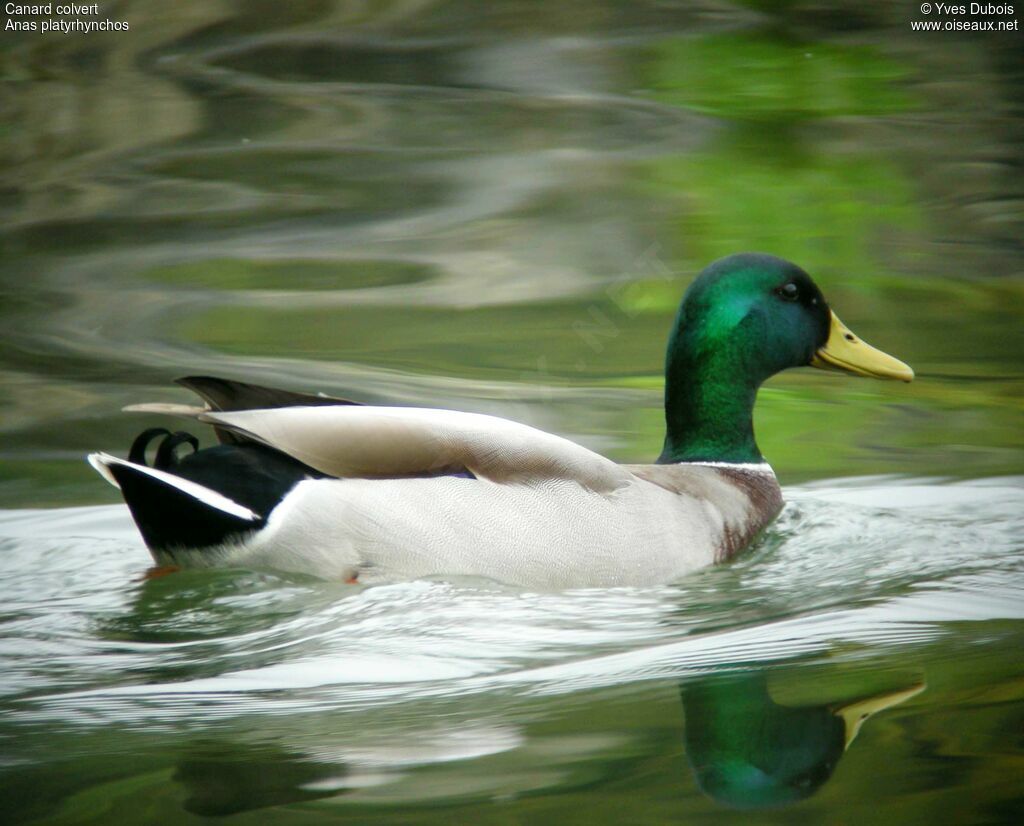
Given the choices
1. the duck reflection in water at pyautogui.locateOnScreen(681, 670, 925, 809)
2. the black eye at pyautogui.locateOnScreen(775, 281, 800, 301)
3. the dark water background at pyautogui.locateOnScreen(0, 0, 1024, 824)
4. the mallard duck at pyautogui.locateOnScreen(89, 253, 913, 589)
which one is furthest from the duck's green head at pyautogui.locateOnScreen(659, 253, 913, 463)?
the duck reflection in water at pyautogui.locateOnScreen(681, 670, 925, 809)

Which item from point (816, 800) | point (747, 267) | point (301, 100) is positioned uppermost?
point (301, 100)

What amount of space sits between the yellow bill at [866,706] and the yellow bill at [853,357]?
2.12 m

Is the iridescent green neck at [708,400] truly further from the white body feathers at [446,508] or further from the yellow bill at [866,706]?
the yellow bill at [866,706]

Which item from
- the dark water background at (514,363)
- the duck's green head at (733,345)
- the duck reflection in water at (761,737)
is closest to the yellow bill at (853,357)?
the duck's green head at (733,345)

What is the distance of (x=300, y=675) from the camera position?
4.00m

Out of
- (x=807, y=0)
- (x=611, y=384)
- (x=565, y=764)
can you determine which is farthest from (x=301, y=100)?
(x=565, y=764)

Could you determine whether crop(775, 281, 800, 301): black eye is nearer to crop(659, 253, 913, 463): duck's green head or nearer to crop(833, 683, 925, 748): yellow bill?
crop(659, 253, 913, 463): duck's green head

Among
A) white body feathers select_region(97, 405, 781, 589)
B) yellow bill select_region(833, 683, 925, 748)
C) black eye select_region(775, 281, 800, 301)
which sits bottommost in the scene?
yellow bill select_region(833, 683, 925, 748)

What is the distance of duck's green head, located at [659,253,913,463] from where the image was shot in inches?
213

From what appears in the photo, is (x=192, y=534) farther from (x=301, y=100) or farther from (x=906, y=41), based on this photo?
(x=906, y=41)

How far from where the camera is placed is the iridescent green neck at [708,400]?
17.9 feet

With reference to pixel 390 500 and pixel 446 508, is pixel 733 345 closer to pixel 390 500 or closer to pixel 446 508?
pixel 446 508

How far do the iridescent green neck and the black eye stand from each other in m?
0.24

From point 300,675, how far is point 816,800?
4.69 ft
